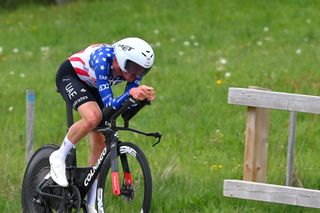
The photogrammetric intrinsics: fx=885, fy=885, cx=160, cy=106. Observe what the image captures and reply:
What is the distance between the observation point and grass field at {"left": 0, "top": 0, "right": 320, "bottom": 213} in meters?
8.38

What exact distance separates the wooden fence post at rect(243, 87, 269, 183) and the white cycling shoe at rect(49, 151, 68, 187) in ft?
5.14

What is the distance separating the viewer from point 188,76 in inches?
520

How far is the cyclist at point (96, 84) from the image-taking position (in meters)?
6.63

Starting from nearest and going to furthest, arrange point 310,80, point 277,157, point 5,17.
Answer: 1. point 277,157
2. point 310,80
3. point 5,17

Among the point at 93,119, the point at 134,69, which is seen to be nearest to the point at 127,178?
the point at 93,119

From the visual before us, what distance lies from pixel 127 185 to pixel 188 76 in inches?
265

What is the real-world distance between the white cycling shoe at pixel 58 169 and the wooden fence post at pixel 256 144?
1.57 metres

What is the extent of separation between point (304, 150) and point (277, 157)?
0.42m

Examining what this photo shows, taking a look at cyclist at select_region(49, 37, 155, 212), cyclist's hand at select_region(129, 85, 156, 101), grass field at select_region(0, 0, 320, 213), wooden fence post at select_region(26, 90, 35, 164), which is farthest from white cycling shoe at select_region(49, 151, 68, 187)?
wooden fence post at select_region(26, 90, 35, 164)

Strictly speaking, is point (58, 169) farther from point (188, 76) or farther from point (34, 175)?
point (188, 76)

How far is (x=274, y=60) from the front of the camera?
13.9 m

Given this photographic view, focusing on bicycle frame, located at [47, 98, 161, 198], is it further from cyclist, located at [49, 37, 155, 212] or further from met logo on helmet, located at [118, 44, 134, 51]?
met logo on helmet, located at [118, 44, 134, 51]

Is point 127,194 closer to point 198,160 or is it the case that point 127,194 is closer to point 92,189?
point 92,189

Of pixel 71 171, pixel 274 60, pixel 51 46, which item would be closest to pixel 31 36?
pixel 51 46
